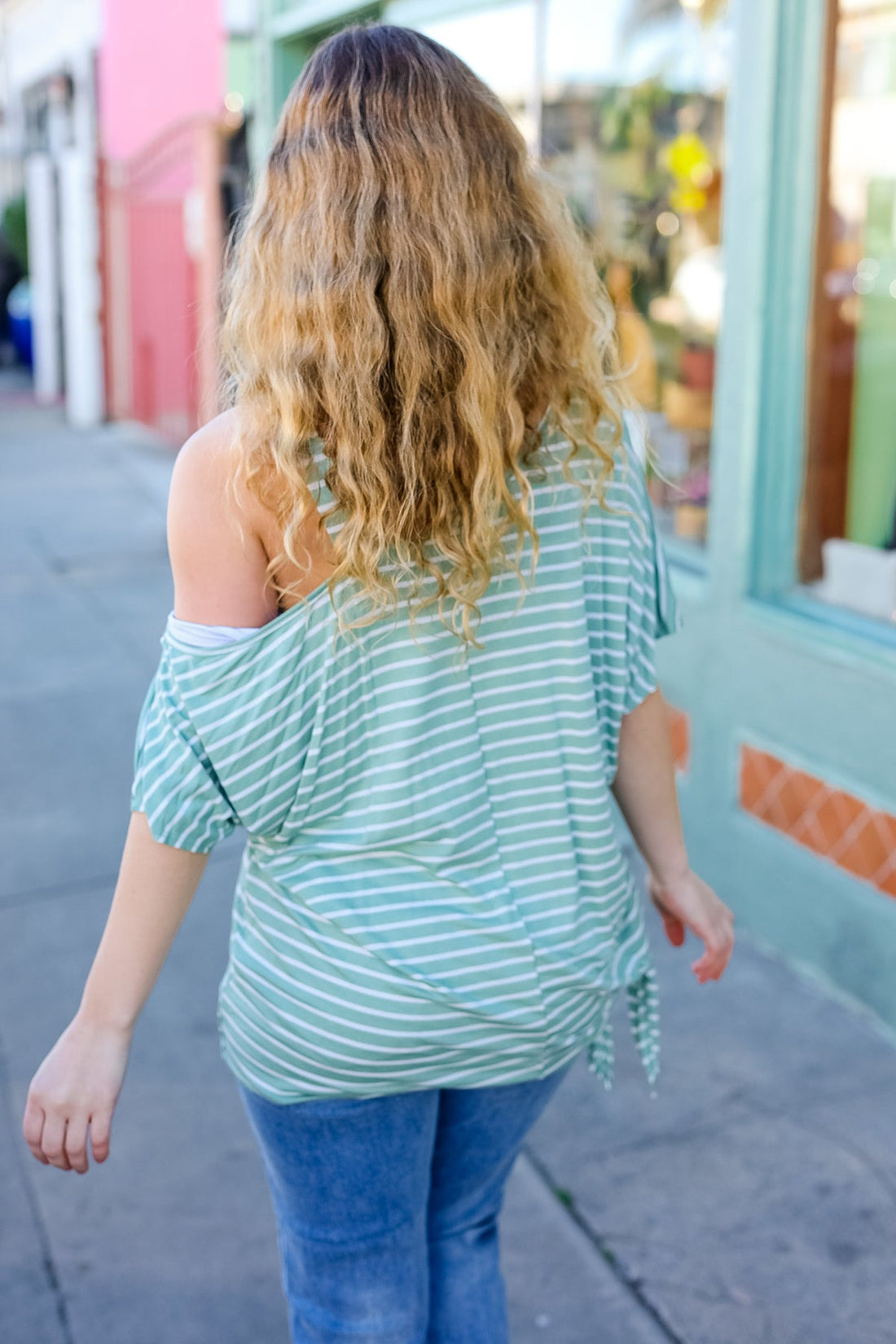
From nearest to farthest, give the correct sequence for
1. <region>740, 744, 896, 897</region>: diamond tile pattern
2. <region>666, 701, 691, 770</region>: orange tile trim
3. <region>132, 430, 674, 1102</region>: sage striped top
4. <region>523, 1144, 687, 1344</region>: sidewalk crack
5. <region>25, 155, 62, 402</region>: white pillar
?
<region>132, 430, 674, 1102</region>: sage striped top, <region>523, 1144, 687, 1344</region>: sidewalk crack, <region>740, 744, 896, 897</region>: diamond tile pattern, <region>666, 701, 691, 770</region>: orange tile trim, <region>25, 155, 62, 402</region>: white pillar

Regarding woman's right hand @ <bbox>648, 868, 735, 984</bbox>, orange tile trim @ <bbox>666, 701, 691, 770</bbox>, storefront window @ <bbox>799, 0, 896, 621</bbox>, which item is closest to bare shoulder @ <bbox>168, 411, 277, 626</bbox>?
woman's right hand @ <bbox>648, 868, 735, 984</bbox>

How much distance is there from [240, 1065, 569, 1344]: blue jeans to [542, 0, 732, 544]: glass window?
2.54 m

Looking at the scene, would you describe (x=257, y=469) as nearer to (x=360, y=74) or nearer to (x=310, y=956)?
(x=360, y=74)

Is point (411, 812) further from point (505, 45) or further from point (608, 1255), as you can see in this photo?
point (505, 45)

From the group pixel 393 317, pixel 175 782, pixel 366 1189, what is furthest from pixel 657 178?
pixel 366 1189

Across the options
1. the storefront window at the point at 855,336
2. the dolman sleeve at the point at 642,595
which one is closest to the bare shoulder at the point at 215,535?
the dolman sleeve at the point at 642,595

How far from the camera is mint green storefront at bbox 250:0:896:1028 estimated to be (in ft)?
10.4

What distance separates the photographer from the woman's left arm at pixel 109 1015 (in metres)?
1.37

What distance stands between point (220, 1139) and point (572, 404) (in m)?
1.93

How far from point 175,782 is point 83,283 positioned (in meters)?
13.3

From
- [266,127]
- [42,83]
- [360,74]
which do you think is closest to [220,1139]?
[360,74]

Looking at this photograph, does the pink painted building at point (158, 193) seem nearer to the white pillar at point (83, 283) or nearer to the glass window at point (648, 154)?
the white pillar at point (83, 283)

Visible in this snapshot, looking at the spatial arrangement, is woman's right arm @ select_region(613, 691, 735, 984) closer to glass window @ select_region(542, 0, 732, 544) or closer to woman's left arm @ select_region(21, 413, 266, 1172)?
woman's left arm @ select_region(21, 413, 266, 1172)

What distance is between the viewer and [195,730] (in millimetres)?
1358
